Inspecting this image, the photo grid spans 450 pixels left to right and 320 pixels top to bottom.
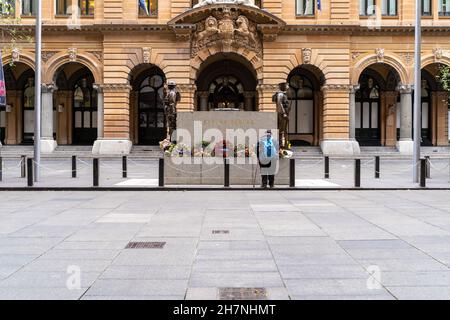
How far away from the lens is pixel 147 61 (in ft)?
129

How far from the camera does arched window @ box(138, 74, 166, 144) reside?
44.0m

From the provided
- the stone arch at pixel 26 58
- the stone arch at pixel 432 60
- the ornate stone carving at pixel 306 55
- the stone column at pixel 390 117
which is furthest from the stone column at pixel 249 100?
the stone arch at pixel 26 58

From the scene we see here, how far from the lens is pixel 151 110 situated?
44094mm

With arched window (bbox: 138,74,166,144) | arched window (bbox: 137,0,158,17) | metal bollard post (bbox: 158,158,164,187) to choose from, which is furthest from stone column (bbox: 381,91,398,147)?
metal bollard post (bbox: 158,158,164,187)

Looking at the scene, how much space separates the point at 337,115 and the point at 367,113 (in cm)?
652

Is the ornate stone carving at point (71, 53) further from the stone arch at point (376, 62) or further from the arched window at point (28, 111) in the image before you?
the stone arch at point (376, 62)

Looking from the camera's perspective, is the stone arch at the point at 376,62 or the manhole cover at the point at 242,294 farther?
the stone arch at the point at 376,62

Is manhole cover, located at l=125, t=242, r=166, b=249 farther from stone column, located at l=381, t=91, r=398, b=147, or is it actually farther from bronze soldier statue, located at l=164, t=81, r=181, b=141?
stone column, located at l=381, t=91, r=398, b=147

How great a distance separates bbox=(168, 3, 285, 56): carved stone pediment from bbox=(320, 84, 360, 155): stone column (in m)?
5.74

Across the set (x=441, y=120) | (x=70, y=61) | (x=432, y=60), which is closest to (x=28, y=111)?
(x=70, y=61)

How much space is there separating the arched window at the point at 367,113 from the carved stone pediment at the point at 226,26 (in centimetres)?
1025

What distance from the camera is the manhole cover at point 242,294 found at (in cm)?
576

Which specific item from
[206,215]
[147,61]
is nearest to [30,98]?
[147,61]

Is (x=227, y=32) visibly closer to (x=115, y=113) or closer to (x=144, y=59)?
(x=144, y=59)
